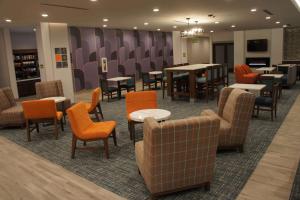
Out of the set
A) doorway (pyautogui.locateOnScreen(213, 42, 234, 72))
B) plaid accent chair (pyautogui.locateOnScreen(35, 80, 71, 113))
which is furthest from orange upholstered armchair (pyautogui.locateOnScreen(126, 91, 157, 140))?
doorway (pyautogui.locateOnScreen(213, 42, 234, 72))

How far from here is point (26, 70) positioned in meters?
→ 11.0

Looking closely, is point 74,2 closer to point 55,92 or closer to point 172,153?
point 55,92

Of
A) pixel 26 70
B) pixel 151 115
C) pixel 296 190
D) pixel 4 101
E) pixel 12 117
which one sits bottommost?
pixel 296 190

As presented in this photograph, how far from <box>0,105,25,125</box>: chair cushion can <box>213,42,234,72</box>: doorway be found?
13.3 metres

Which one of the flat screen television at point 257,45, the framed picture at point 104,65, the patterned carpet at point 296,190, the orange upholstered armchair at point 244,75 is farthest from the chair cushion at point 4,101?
the flat screen television at point 257,45

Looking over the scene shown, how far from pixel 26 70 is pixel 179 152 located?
33.2 ft

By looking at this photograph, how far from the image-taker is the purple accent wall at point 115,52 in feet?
35.6

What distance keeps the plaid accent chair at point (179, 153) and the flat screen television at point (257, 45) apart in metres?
12.8

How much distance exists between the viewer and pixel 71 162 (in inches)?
158

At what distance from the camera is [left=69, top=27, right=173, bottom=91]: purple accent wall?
35.6 feet

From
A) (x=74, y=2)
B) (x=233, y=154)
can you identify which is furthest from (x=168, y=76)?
(x=233, y=154)

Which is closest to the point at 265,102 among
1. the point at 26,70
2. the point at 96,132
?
the point at 96,132

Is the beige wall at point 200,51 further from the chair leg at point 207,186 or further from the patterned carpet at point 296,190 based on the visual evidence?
the chair leg at point 207,186

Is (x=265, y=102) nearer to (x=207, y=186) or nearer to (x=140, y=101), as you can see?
(x=140, y=101)
